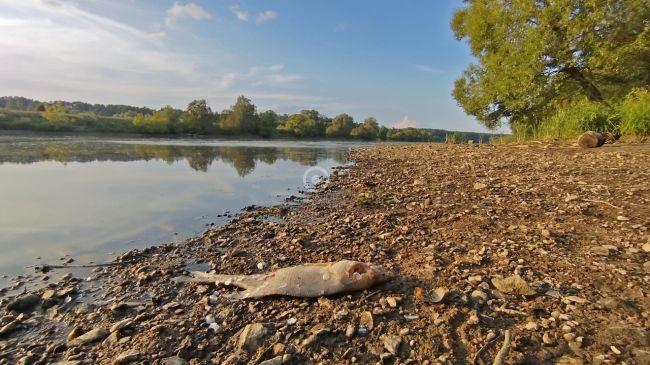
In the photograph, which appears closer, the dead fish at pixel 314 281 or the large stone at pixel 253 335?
the large stone at pixel 253 335

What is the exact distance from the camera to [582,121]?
14578mm

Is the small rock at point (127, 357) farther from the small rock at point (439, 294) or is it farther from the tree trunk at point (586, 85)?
the tree trunk at point (586, 85)

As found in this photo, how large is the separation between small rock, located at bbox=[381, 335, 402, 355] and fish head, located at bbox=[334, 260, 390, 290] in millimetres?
740

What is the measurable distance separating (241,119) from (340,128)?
2234 cm

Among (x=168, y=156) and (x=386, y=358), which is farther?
(x=168, y=156)

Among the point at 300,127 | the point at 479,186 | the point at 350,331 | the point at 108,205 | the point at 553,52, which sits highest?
the point at 553,52

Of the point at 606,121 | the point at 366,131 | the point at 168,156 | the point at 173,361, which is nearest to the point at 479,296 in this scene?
the point at 173,361

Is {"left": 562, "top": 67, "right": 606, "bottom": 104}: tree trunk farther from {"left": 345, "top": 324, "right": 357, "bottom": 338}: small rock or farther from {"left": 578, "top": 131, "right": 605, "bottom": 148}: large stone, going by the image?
{"left": 345, "top": 324, "right": 357, "bottom": 338}: small rock

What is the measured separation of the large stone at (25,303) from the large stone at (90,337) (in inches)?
43.2

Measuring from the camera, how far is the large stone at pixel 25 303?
372cm

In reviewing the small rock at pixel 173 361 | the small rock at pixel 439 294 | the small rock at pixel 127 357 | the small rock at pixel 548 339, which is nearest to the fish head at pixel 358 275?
the small rock at pixel 439 294

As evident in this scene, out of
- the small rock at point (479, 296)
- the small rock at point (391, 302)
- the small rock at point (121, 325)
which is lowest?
the small rock at point (121, 325)

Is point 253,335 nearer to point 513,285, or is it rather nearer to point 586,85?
point 513,285

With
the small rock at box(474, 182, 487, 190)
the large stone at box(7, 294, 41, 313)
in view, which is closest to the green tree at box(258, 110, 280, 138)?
the small rock at box(474, 182, 487, 190)
